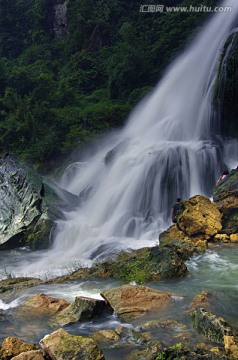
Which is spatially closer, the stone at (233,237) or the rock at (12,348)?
the rock at (12,348)

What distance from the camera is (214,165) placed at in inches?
689

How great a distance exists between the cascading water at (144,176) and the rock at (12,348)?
615 cm

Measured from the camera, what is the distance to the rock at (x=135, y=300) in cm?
653

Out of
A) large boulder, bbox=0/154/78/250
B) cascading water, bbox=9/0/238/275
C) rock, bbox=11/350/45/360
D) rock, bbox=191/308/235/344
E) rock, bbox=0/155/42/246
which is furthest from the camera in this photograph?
rock, bbox=0/155/42/246

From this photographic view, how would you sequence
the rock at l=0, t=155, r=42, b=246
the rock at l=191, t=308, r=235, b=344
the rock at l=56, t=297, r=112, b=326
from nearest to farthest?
1. the rock at l=191, t=308, r=235, b=344
2. the rock at l=56, t=297, r=112, b=326
3. the rock at l=0, t=155, r=42, b=246

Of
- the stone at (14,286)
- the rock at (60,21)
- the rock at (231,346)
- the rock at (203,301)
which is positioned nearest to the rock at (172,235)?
the stone at (14,286)

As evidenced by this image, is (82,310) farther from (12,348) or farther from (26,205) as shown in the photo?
(26,205)

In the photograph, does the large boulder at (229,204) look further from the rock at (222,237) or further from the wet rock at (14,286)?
the wet rock at (14,286)

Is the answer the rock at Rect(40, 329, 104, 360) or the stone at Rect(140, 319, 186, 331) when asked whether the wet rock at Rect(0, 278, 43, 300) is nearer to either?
the stone at Rect(140, 319, 186, 331)

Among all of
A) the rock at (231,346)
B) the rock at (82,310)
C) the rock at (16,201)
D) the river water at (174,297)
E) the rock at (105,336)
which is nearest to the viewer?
the rock at (231,346)

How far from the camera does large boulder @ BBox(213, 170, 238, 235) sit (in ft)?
39.0

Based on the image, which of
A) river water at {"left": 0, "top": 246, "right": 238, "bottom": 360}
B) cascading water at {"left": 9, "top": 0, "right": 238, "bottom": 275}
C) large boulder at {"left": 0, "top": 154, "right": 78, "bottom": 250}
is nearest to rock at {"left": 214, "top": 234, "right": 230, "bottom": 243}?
river water at {"left": 0, "top": 246, "right": 238, "bottom": 360}

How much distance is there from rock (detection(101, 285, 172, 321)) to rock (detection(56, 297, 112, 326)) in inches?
8.6

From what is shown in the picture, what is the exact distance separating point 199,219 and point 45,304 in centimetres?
586
